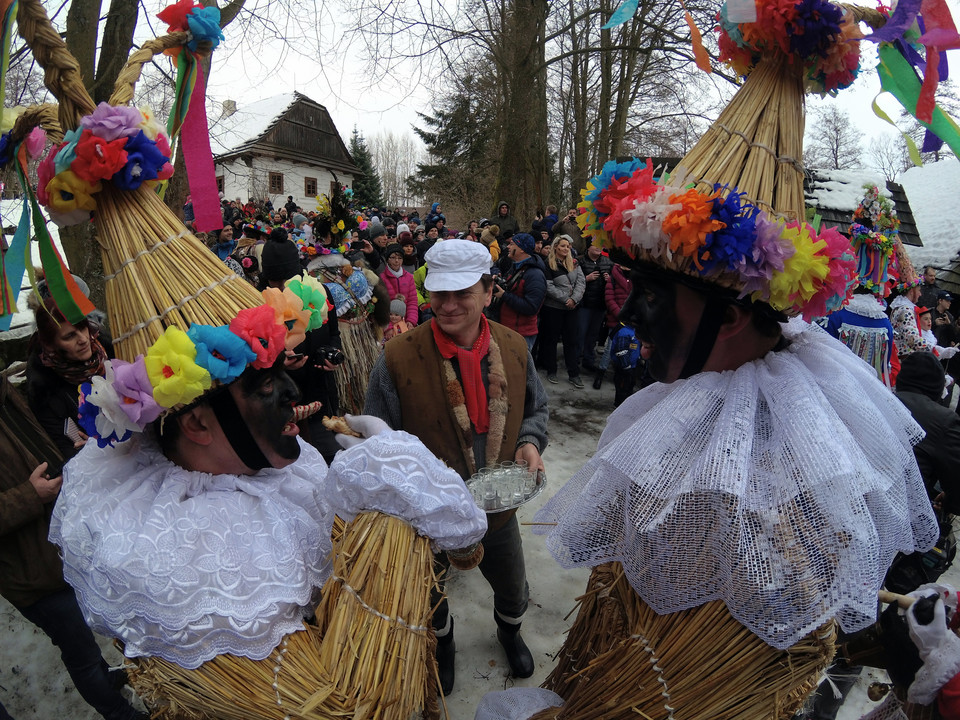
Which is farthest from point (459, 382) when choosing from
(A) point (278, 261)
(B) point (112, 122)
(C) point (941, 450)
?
(C) point (941, 450)

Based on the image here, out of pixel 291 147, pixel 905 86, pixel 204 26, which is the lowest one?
pixel 905 86

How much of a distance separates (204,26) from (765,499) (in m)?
1.95

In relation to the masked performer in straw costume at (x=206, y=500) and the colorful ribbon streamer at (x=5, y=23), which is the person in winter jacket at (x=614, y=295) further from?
the colorful ribbon streamer at (x=5, y=23)

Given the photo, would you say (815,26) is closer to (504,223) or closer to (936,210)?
(504,223)

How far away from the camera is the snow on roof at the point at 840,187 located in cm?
672

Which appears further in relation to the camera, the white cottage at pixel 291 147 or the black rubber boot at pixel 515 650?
the white cottage at pixel 291 147

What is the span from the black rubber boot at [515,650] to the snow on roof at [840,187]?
18.9 feet

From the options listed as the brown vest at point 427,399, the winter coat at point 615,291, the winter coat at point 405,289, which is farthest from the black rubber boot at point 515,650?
the winter coat at point 615,291

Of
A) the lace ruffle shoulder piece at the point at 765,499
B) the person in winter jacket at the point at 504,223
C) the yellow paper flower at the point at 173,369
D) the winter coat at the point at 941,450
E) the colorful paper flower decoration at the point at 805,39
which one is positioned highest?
the colorful paper flower decoration at the point at 805,39

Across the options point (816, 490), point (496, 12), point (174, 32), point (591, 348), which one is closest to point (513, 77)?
point (496, 12)

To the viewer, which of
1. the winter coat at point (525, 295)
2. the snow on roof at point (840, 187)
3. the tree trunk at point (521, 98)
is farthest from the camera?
the tree trunk at point (521, 98)

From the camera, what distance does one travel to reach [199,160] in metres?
1.73

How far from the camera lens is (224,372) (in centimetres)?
135

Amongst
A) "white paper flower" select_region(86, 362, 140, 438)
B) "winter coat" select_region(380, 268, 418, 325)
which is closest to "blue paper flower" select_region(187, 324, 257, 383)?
"white paper flower" select_region(86, 362, 140, 438)
